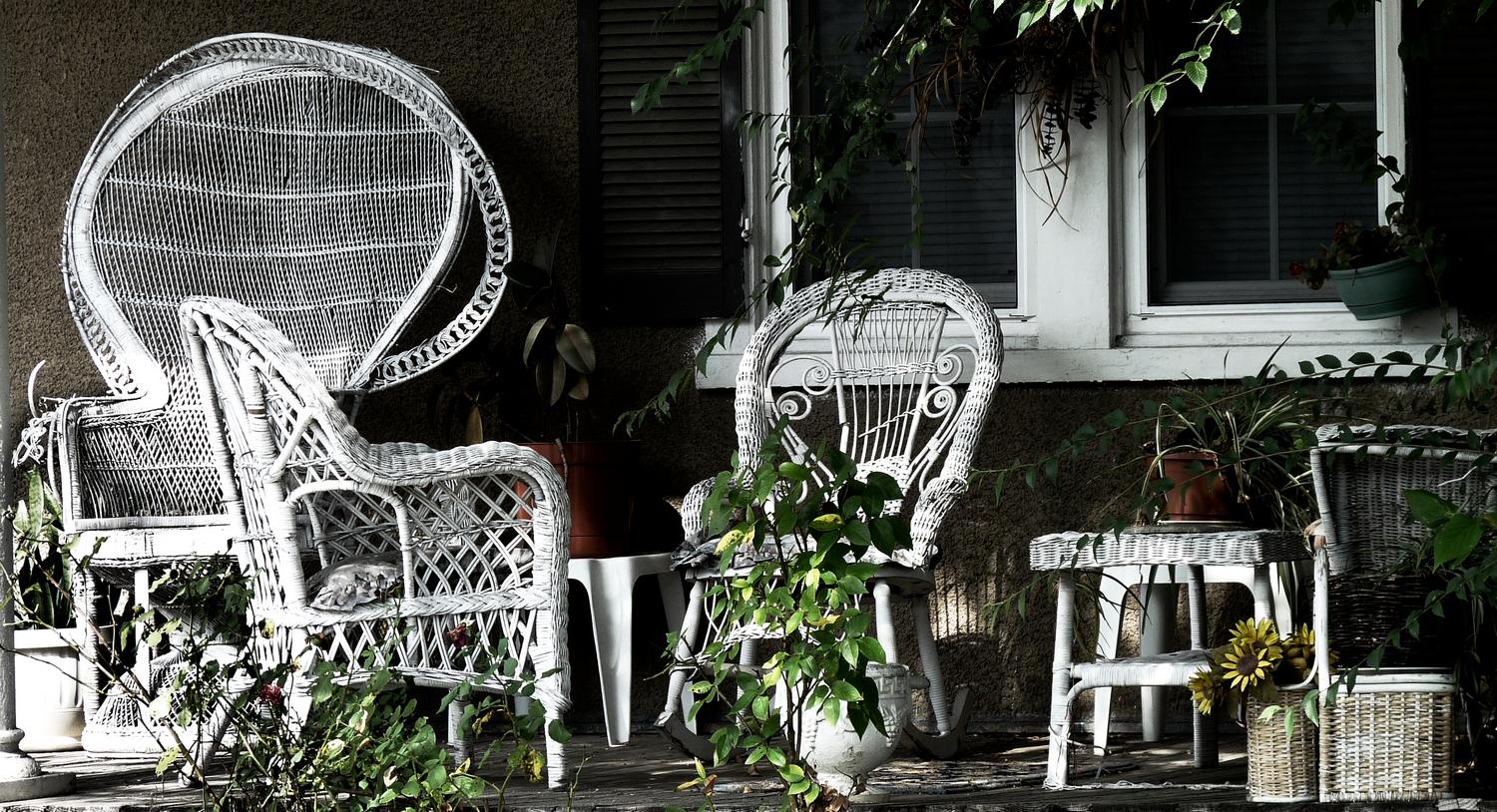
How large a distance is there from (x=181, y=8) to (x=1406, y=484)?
337 cm

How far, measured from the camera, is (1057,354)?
4.18 meters

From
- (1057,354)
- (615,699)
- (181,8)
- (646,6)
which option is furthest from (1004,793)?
(181,8)

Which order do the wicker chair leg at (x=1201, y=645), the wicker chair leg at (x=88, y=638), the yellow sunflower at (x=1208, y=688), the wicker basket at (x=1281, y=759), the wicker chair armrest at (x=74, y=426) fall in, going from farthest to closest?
1. the wicker chair armrest at (x=74, y=426)
2. the wicker chair leg at (x=88, y=638)
3. the wicker chair leg at (x=1201, y=645)
4. the yellow sunflower at (x=1208, y=688)
5. the wicker basket at (x=1281, y=759)

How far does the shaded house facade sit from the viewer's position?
417 centimetres

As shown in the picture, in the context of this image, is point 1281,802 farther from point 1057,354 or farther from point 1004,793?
point 1057,354

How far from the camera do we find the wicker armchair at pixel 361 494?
303cm

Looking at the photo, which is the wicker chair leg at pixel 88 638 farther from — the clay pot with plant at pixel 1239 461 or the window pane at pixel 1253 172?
the window pane at pixel 1253 172

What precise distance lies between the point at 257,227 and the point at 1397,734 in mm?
2975

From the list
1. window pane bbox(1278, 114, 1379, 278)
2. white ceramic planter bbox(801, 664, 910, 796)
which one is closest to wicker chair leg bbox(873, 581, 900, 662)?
white ceramic planter bbox(801, 664, 910, 796)

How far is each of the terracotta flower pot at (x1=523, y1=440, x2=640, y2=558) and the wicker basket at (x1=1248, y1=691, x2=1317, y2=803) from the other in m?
1.59

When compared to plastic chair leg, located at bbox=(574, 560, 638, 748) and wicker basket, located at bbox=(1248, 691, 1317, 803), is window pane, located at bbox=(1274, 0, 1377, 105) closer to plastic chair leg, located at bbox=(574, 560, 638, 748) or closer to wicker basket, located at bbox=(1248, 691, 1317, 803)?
wicker basket, located at bbox=(1248, 691, 1317, 803)

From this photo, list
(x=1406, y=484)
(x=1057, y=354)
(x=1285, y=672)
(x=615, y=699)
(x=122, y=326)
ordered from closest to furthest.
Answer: (x=1406, y=484)
(x=1285, y=672)
(x=615, y=699)
(x=122, y=326)
(x=1057, y=354)

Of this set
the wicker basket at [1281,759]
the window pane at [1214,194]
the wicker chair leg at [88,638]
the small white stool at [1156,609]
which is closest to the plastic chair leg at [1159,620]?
the small white stool at [1156,609]

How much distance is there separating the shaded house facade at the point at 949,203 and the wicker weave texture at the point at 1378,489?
1.36m
